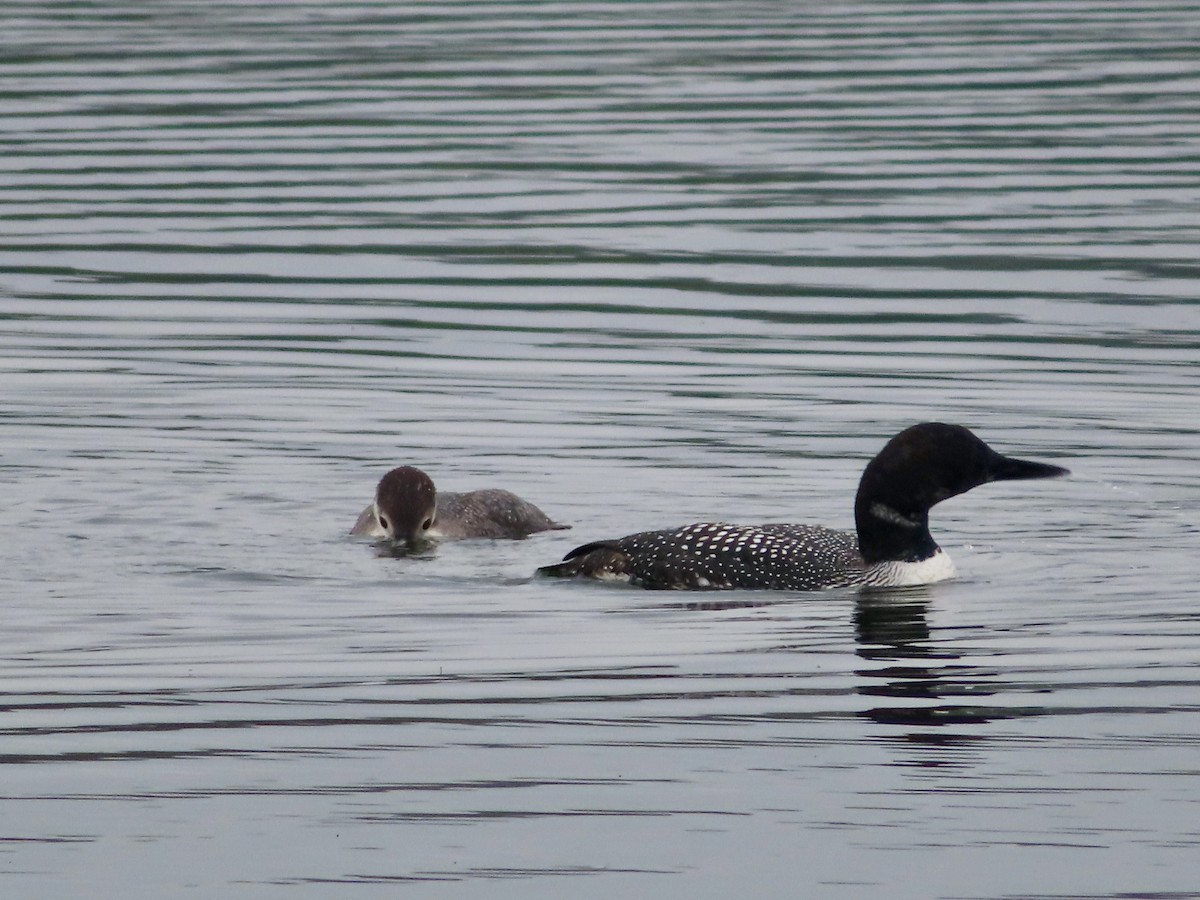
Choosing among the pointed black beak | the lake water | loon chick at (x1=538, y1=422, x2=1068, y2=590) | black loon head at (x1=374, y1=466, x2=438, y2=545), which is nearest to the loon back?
loon chick at (x1=538, y1=422, x2=1068, y2=590)

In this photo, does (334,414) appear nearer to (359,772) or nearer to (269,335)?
(269,335)

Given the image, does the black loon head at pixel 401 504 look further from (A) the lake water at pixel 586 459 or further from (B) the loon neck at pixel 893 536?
(B) the loon neck at pixel 893 536

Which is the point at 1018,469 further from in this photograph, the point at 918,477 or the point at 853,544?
the point at 853,544

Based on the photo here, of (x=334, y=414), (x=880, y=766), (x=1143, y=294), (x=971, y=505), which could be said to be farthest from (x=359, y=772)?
(x=1143, y=294)

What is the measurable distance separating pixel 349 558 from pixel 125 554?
849 millimetres

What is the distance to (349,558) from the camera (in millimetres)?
9672

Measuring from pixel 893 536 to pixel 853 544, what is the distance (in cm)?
25

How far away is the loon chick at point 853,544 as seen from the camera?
9102 mm

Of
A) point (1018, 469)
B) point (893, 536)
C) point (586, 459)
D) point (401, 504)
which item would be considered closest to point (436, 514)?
point (401, 504)

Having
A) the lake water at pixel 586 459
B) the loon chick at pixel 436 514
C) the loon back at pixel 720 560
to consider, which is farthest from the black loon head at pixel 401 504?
the loon back at pixel 720 560

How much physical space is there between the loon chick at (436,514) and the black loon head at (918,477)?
152 centimetres

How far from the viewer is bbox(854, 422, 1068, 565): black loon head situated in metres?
9.27

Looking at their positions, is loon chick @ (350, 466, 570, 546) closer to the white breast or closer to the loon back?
the loon back

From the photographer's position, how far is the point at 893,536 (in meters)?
9.24
